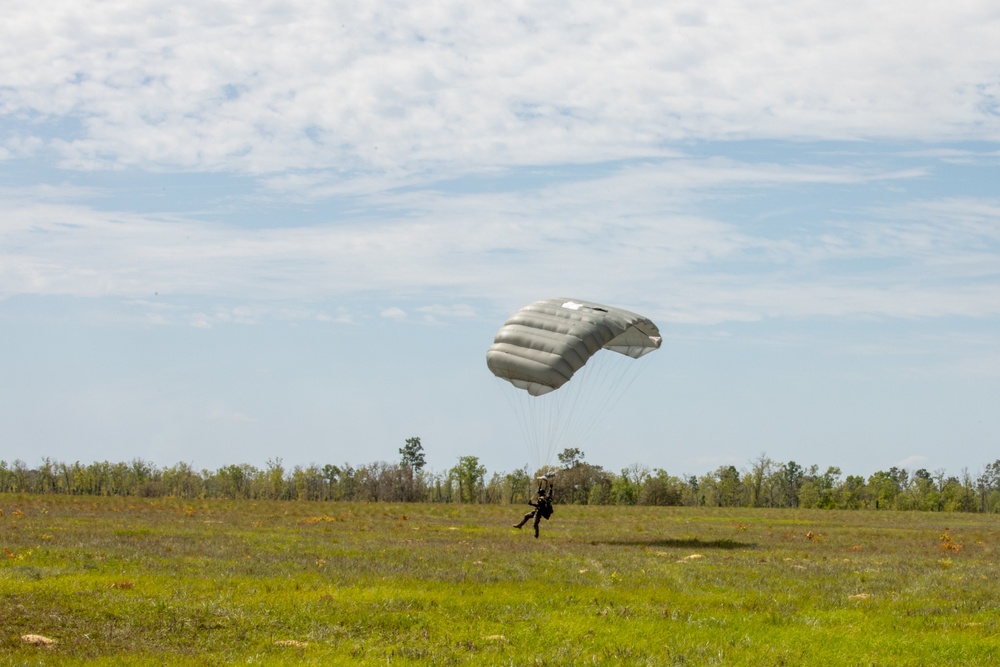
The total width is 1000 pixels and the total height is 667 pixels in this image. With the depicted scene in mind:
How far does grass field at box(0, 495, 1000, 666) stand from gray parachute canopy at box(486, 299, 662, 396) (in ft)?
18.1

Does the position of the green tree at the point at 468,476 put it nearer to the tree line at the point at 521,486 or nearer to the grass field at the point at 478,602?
the tree line at the point at 521,486

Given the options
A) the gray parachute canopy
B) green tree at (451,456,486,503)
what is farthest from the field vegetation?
the gray parachute canopy

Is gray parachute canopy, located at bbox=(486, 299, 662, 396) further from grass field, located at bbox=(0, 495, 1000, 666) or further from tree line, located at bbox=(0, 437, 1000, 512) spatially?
tree line, located at bbox=(0, 437, 1000, 512)

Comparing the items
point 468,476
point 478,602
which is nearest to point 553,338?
point 478,602

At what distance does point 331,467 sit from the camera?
577 feet

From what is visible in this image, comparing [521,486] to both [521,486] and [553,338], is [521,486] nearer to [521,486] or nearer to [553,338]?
[521,486]

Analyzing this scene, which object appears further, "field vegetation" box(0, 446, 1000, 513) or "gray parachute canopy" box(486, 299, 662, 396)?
"field vegetation" box(0, 446, 1000, 513)

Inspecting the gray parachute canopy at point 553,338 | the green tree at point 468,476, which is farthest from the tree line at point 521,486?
the gray parachute canopy at point 553,338

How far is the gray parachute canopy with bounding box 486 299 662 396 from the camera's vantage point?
31719 millimetres

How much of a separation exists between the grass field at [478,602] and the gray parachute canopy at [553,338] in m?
5.52

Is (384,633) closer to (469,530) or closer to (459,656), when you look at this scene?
(459,656)

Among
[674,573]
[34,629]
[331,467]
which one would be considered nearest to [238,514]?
[674,573]

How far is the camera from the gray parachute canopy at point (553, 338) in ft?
104

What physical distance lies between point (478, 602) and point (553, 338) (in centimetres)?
1346
